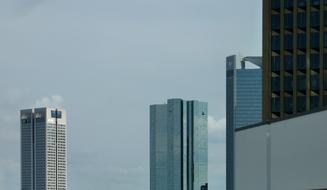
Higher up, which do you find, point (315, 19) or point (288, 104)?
point (315, 19)

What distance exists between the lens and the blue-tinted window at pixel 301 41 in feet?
351

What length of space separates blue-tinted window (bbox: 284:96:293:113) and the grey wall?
2580 inches

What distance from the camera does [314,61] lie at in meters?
107

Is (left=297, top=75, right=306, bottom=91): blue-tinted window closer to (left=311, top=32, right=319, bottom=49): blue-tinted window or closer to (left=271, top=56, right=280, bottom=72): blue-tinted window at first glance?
(left=271, top=56, right=280, bottom=72): blue-tinted window

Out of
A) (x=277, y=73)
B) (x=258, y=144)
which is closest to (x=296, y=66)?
(x=277, y=73)

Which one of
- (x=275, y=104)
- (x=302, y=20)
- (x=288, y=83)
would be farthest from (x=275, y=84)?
(x=302, y=20)

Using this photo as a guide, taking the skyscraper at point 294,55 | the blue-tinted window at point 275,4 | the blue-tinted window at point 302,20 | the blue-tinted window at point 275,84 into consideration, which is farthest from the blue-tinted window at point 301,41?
the blue-tinted window at point 275,84

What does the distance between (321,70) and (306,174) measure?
73467 mm

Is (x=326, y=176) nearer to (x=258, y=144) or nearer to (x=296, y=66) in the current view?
(x=258, y=144)

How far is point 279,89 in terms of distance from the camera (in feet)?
354

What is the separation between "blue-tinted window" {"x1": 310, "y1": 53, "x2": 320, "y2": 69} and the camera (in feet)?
350

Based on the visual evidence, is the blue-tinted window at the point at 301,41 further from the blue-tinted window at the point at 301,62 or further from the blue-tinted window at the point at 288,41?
the blue-tinted window at the point at 301,62

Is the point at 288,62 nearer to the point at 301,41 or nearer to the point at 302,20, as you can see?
the point at 301,41

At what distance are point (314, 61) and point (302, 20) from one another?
4778mm
